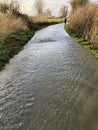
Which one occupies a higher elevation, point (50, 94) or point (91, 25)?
point (91, 25)

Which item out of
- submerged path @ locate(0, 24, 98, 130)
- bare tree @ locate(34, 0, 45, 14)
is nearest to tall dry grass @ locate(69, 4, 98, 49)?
submerged path @ locate(0, 24, 98, 130)

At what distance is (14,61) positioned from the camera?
960cm

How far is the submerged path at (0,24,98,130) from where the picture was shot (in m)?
4.59

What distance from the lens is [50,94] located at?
5.89 m

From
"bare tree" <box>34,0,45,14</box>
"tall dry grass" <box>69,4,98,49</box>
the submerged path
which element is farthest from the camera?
"bare tree" <box>34,0,45,14</box>

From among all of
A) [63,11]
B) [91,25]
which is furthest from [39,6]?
[91,25]

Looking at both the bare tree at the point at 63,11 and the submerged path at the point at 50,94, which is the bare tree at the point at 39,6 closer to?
the bare tree at the point at 63,11

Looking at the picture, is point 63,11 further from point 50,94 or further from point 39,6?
point 50,94

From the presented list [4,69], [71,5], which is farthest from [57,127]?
[71,5]

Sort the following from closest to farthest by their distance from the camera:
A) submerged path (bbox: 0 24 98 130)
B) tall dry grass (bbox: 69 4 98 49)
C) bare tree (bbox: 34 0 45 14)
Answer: submerged path (bbox: 0 24 98 130) → tall dry grass (bbox: 69 4 98 49) → bare tree (bbox: 34 0 45 14)

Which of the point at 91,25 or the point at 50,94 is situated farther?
the point at 91,25

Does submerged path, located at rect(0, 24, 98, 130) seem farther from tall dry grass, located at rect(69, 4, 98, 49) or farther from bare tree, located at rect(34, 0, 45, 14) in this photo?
bare tree, located at rect(34, 0, 45, 14)

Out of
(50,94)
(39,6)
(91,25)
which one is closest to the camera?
(50,94)

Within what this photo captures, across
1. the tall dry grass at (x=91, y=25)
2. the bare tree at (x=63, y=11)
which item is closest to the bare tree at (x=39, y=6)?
the bare tree at (x=63, y=11)
